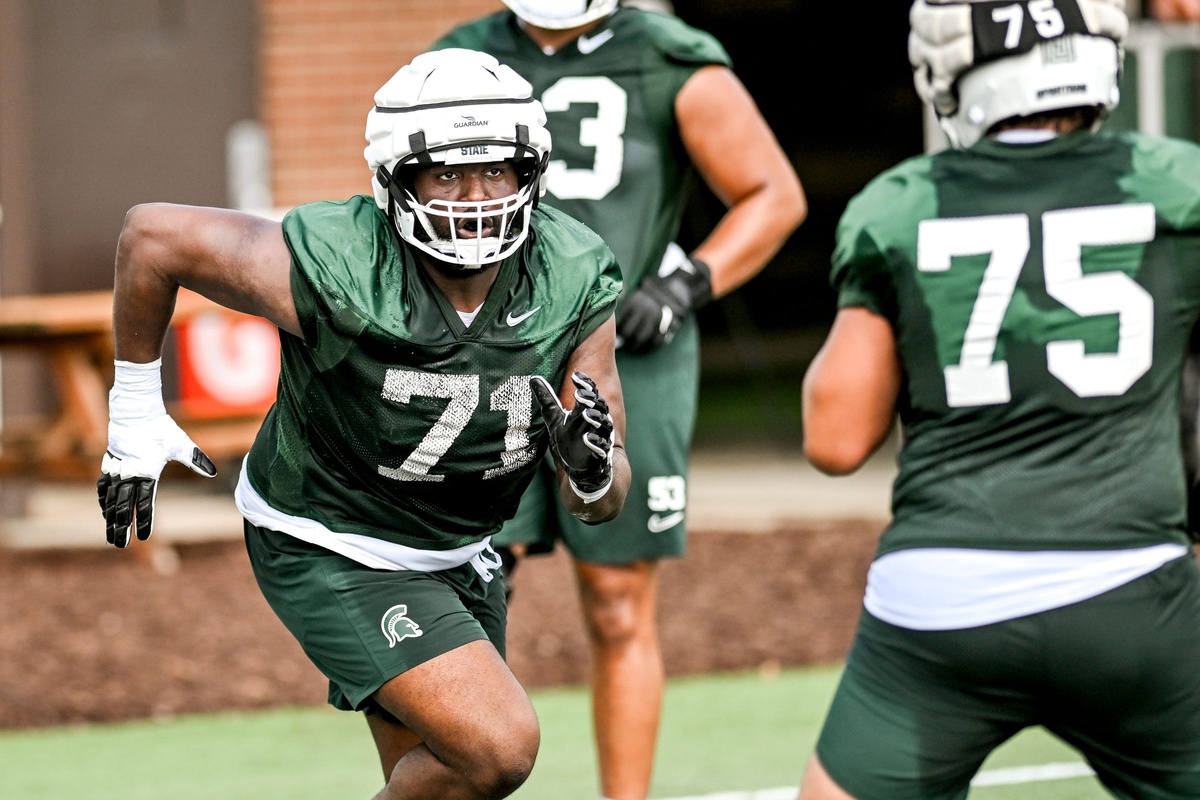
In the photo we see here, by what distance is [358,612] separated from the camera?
11.0 feet

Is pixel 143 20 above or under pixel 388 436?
above

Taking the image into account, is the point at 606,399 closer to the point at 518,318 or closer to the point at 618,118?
the point at 518,318

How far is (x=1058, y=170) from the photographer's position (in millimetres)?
2811

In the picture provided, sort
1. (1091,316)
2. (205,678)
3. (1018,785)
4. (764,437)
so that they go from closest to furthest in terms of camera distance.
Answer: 1. (1091,316)
2. (1018,785)
3. (205,678)
4. (764,437)

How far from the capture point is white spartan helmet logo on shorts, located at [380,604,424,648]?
3.32 m

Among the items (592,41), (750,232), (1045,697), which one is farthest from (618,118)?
(1045,697)

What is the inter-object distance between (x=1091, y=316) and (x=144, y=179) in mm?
7555

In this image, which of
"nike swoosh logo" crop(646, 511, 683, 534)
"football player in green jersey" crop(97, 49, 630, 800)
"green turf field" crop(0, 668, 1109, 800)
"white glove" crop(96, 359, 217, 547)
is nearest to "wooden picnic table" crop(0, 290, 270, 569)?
"green turf field" crop(0, 668, 1109, 800)

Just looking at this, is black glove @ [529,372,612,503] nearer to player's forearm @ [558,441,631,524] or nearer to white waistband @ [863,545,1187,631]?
player's forearm @ [558,441,631,524]

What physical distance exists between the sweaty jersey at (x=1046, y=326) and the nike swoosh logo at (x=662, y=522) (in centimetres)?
168

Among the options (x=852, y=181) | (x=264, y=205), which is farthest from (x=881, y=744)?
(x=852, y=181)

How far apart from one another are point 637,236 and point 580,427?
1616 mm

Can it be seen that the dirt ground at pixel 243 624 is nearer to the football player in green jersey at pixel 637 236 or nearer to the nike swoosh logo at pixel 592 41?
the football player in green jersey at pixel 637 236

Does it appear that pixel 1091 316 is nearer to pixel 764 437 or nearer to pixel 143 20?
pixel 143 20
